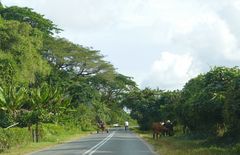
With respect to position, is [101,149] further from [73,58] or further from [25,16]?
[73,58]

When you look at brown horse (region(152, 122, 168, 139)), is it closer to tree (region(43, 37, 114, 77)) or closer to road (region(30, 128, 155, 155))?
road (region(30, 128, 155, 155))

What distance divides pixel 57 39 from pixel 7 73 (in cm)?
2928

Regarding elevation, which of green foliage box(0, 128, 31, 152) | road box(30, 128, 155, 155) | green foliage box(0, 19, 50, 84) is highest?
→ green foliage box(0, 19, 50, 84)

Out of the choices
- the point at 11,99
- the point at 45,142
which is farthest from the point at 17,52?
the point at 45,142

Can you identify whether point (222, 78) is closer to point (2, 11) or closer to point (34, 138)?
point (34, 138)

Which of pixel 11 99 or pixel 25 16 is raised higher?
pixel 25 16

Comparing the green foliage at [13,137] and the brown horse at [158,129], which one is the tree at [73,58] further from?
the green foliage at [13,137]

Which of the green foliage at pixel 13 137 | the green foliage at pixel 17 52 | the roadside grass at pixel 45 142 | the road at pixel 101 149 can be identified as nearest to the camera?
the road at pixel 101 149

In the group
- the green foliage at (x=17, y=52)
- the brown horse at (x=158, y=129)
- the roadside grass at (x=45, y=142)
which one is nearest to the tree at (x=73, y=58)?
the roadside grass at (x=45, y=142)

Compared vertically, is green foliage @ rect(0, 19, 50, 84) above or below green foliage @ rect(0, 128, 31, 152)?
above

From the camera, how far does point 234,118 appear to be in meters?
23.2

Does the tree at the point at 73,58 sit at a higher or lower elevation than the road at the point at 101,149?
higher

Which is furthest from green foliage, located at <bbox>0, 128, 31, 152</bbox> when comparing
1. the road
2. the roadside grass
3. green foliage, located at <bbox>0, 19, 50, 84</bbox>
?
green foliage, located at <bbox>0, 19, 50, 84</bbox>

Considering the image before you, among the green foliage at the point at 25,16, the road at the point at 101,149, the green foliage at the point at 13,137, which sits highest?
the green foliage at the point at 25,16
